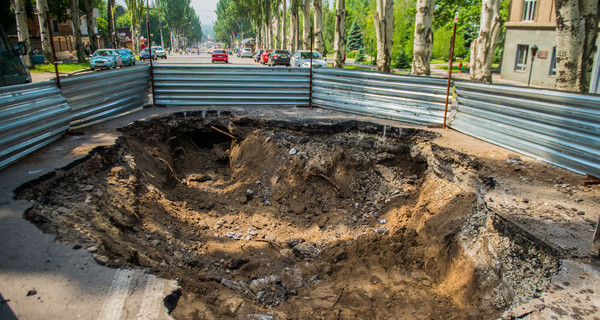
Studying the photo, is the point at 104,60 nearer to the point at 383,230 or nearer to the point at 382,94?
the point at 382,94

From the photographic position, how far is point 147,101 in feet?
32.8

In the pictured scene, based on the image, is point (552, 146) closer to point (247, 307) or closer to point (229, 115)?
point (247, 307)

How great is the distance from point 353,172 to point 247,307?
13.9ft

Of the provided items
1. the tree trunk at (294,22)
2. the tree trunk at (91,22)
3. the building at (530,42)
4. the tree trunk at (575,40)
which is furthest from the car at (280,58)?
the tree trunk at (575,40)

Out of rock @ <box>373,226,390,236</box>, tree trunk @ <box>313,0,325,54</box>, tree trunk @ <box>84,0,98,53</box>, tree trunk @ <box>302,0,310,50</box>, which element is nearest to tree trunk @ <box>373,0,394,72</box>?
tree trunk @ <box>313,0,325,54</box>

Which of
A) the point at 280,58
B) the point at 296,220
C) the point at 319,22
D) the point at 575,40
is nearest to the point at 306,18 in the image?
the point at 280,58

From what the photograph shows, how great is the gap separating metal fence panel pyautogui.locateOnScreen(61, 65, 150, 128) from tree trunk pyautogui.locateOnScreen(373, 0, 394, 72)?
10485mm

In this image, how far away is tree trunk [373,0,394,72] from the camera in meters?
16.8

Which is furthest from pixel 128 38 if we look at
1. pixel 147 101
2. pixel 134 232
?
pixel 134 232

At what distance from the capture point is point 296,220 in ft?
21.1

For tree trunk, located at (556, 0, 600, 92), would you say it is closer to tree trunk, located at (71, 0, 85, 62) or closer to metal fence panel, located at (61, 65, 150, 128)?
metal fence panel, located at (61, 65, 150, 128)

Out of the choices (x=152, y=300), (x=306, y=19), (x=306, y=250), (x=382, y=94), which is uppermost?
(x=306, y=19)

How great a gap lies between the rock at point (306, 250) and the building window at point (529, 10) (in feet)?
87.3

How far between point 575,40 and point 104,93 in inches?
414
